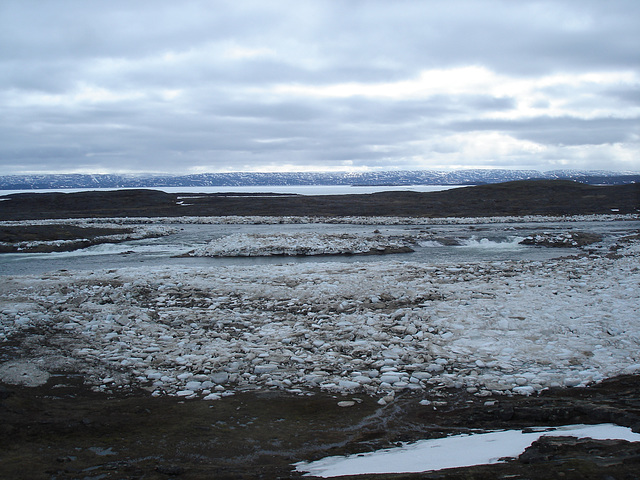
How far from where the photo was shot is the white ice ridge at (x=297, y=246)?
27.6m

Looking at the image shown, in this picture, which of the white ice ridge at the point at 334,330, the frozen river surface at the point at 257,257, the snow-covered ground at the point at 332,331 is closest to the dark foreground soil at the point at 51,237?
the frozen river surface at the point at 257,257

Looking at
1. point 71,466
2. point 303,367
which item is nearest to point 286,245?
point 303,367

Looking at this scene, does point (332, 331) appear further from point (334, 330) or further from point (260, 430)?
point (260, 430)

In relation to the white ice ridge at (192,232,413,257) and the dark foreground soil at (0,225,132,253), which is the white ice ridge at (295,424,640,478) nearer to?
the white ice ridge at (192,232,413,257)

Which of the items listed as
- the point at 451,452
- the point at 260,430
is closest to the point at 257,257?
the point at 260,430

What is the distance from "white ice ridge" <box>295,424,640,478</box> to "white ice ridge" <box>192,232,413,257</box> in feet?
69.3

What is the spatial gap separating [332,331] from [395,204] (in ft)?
197

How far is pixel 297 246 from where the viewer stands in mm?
28109

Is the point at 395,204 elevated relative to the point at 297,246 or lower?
elevated

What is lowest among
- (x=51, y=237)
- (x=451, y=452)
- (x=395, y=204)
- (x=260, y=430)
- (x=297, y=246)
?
(x=260, y=430)

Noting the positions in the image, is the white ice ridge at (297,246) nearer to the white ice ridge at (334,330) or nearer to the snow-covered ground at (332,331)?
the white ice ridge at (334,330)

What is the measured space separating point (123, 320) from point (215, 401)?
5151 millimetres

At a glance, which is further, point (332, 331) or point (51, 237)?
point (51, 237)

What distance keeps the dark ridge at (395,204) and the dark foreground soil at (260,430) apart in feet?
163
